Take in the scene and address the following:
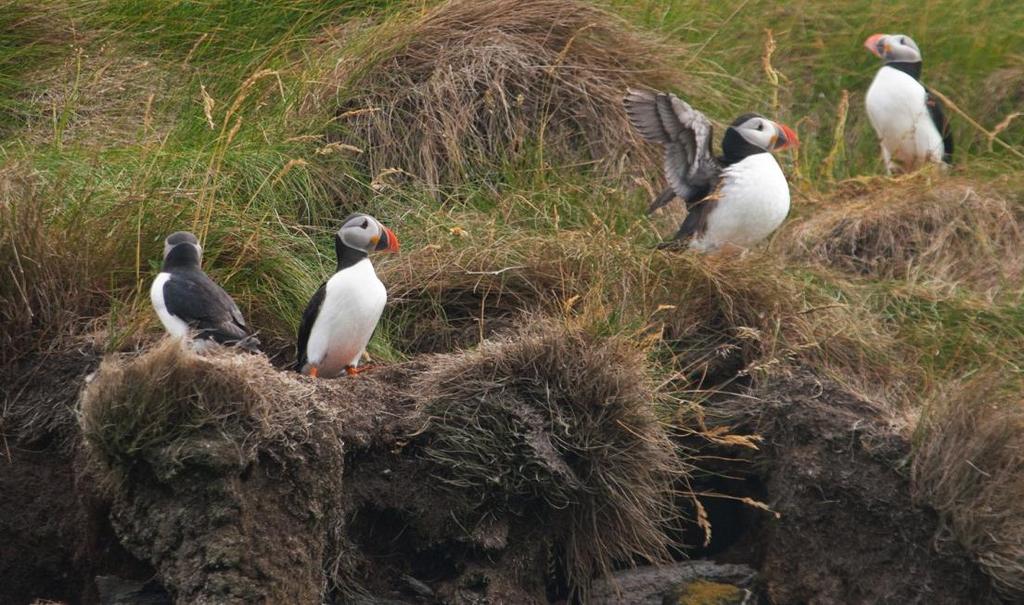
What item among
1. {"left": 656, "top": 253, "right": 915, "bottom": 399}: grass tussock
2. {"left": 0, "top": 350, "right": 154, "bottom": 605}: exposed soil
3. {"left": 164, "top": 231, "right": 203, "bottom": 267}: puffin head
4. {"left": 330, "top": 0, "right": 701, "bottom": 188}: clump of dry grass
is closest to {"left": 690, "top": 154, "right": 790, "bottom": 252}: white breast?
{"left": 656, "top": 253, "right": 915, "bottom": 399}: grass tussock

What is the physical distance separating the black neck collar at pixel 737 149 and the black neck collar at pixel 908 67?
2.40 meters

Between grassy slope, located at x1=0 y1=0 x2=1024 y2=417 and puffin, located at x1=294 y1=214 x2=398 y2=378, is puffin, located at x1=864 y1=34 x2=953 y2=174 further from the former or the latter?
puffin, located at x1=294 y1=214 x2=398 y2=378

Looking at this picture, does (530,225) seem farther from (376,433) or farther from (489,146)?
(376,433)

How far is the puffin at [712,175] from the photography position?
22.4 ft

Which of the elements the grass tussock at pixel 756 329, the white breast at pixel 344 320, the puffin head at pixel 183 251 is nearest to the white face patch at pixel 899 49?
the grass tussock at pixel 756 329

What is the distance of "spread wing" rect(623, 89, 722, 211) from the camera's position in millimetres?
6852

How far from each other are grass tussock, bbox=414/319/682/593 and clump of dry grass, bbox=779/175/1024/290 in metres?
2.61

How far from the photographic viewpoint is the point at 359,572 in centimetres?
499

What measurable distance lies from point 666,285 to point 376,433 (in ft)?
5.50

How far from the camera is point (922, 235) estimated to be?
25.1 feet

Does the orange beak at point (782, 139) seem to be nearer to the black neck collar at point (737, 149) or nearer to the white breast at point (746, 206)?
the black neck collar at point (737, 149)

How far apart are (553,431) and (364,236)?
50.0 inches

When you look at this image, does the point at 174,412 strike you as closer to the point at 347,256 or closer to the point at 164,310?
the point at 164,310

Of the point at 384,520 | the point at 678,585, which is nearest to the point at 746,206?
the point at 678,585
